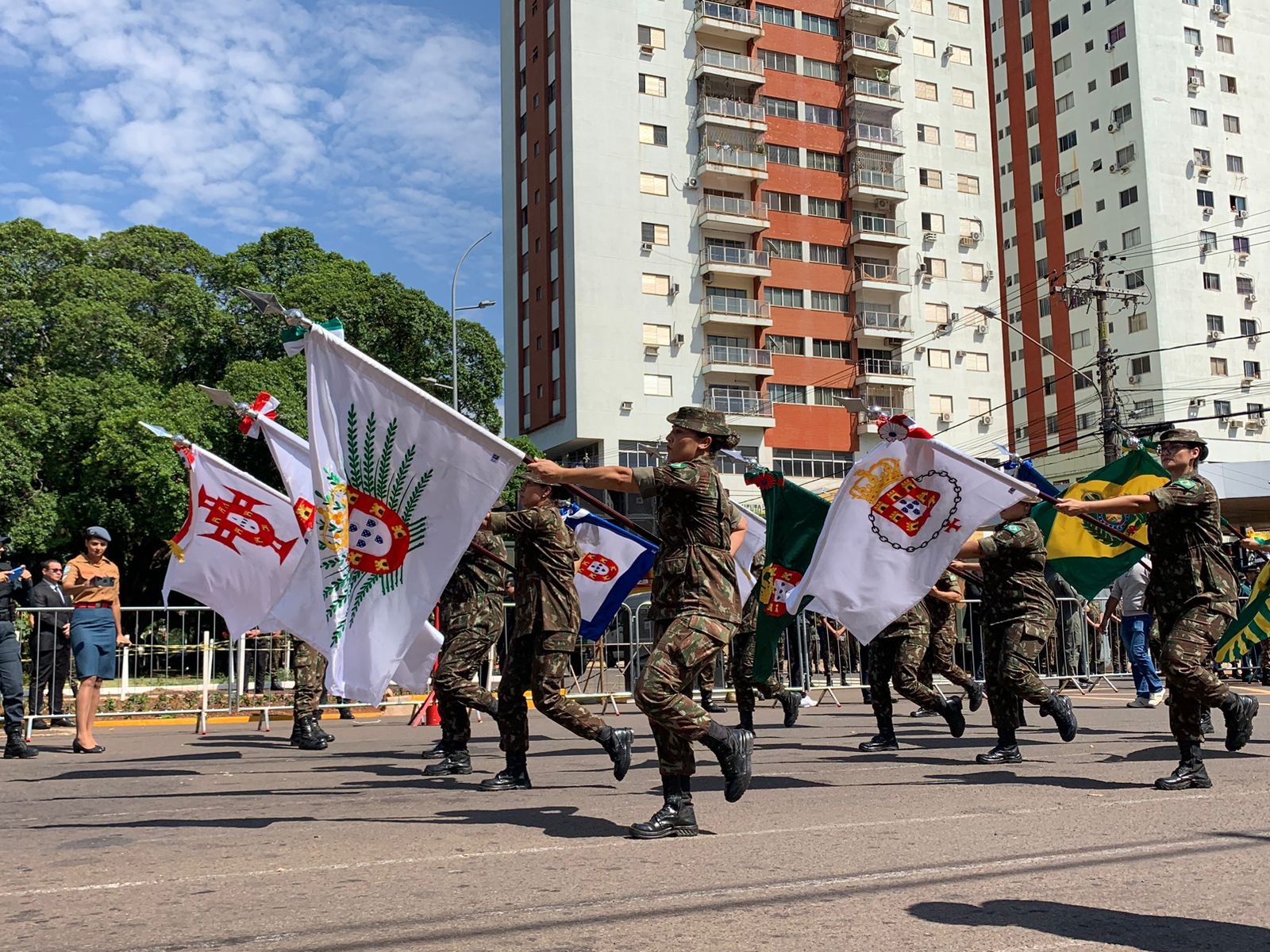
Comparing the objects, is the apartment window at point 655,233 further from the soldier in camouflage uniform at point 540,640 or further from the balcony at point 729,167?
the soldier in camouflage uniform at point 540,640

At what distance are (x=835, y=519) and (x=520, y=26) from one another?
51.6 m

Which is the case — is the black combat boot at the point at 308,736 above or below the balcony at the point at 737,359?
below

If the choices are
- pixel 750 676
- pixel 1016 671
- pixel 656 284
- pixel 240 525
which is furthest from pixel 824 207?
pixel 1016 671

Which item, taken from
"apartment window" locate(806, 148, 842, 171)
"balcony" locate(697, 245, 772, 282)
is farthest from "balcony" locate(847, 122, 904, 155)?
"balcony" locate(697, 245, 772, 282)

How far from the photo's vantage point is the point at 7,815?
23.7ft

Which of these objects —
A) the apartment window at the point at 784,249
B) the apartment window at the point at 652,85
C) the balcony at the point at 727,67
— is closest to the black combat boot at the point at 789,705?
the apartment window at the point at 784,249

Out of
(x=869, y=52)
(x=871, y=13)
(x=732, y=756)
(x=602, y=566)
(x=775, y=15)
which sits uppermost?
(x=871, y=13)

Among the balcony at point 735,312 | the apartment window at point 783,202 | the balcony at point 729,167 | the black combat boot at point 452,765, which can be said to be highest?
the balcony at point 729,167

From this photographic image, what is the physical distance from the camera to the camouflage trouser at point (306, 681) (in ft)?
37.9

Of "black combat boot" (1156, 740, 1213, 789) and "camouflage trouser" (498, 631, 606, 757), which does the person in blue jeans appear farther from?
"camouflage trouser" (498, 631, 606, 757)

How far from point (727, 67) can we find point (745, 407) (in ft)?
47.0

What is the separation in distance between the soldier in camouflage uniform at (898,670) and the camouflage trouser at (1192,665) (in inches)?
97.3

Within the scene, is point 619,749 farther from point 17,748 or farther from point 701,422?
point 17,748

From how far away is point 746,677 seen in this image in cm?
1205
